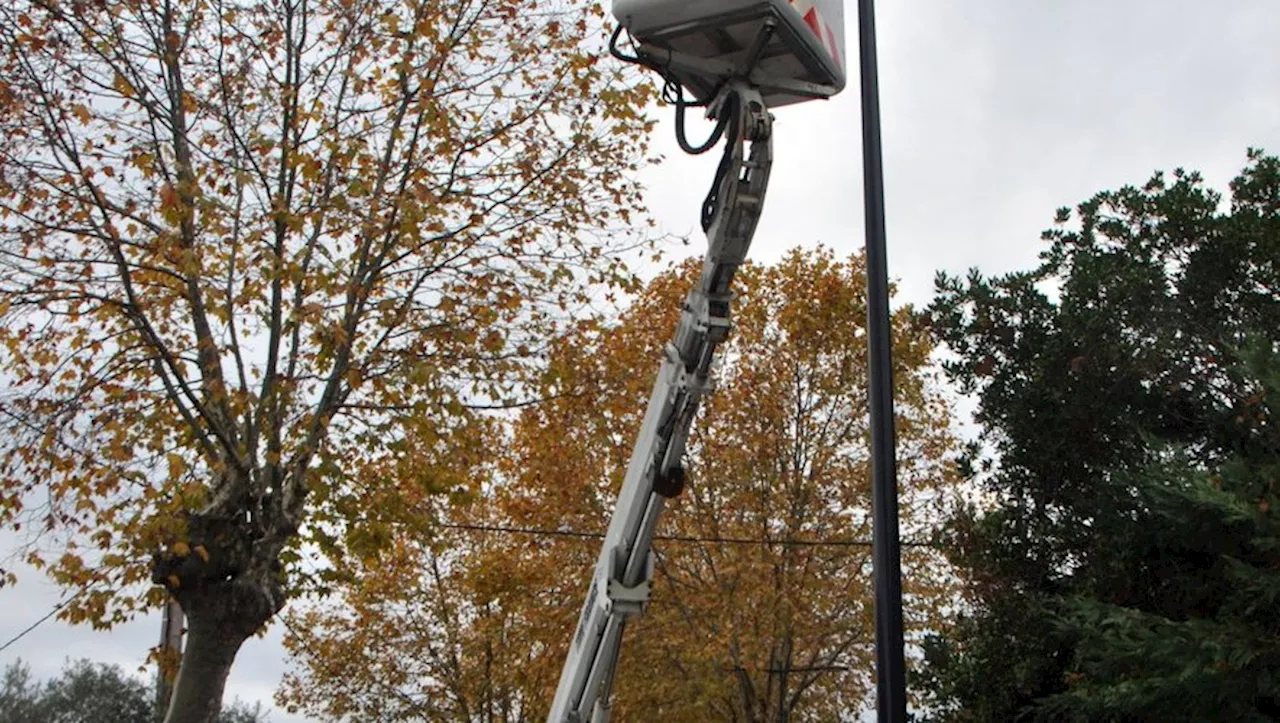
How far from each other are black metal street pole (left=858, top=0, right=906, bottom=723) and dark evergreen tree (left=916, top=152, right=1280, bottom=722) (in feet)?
11.2

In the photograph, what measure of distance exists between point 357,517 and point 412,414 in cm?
109

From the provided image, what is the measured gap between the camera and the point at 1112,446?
1141cm

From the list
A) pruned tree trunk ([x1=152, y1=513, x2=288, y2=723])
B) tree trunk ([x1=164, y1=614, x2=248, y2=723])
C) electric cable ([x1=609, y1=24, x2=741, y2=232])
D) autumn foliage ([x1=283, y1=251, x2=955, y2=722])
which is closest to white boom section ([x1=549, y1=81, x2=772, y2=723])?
electric cable ([x1=609, y1=24, x2=741, y2=232])

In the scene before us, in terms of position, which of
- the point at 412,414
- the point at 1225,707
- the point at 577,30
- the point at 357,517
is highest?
the point at 577,30

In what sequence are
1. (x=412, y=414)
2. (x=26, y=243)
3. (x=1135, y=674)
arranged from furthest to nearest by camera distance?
A: 1. (x=412, y=414)
2. (x=26, y=243)
3. (x=1135, y=674)

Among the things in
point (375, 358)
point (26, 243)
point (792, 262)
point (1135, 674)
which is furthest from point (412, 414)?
point (792, 262)

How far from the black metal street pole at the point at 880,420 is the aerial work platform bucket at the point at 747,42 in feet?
5.28

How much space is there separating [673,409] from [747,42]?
1828 mm

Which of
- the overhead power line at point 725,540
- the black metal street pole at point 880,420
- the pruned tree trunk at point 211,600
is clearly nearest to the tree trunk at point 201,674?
the pruned tree trunk at point 211,600

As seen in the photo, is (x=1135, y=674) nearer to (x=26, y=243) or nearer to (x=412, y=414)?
(x=412, y=414)

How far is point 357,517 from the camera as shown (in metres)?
10.7

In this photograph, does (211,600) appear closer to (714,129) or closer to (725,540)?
(714,129)

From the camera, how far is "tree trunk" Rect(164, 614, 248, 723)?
9445 mm

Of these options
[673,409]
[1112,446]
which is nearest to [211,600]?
[673,409]
